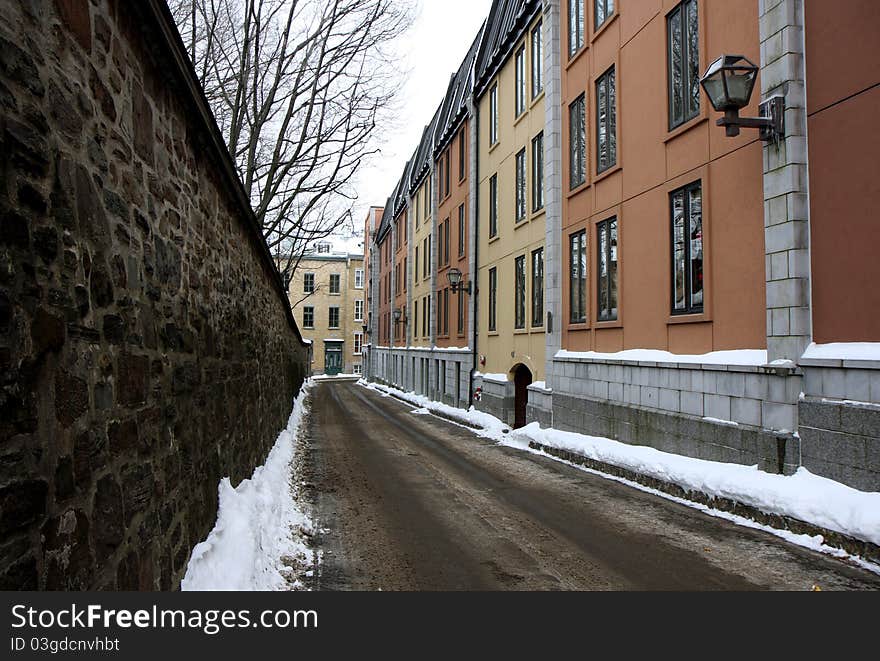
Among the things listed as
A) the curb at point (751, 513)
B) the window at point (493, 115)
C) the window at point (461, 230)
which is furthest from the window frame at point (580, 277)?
the window at point (461, 230)

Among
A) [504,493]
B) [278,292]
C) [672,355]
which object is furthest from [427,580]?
[278,292]

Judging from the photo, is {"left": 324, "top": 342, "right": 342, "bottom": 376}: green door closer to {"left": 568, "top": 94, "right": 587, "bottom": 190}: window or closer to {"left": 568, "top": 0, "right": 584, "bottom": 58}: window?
{"left": 568, "top": 94, "right": 587, "bottom": 190}: window

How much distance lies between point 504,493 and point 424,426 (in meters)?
9.57

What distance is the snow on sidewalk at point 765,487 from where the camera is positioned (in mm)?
6086

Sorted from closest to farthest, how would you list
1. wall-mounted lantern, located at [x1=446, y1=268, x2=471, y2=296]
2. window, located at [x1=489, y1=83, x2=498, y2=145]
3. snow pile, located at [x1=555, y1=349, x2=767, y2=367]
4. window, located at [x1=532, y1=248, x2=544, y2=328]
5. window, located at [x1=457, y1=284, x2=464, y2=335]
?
1. snow pile, located at [x1=555, y1=349, x2=767, y2=367]
2. window, located at [x1=532, y1=248, x2=544, y2=328]
3. window, located at [x1=489, y1=83, x2=498, y2=145]
4. wall-mounted lantern, located at [x1=446, y1=268, x2=471, y2=296]
5. window, located at [x1=457, y1=284, x2=464, y2=335]

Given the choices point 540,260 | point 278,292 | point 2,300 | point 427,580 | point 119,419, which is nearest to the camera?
point 2,300

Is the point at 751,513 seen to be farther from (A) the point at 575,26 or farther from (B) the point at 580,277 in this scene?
(A) the point at 575,26

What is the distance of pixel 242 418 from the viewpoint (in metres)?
7.70

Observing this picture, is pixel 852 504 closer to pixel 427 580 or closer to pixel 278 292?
pixel 427 580

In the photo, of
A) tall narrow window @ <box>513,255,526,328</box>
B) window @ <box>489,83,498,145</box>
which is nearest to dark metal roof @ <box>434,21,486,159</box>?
window @ <box>489,83,498,145</box>

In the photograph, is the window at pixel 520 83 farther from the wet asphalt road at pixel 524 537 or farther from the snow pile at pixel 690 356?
the wet asphalt road at pixel 524 537

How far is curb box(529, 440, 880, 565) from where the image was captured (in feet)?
19.2

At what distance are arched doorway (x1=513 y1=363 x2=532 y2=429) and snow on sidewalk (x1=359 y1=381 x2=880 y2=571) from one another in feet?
18.0

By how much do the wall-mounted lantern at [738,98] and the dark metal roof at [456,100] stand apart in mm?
15980
